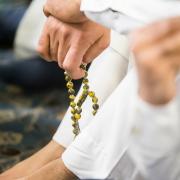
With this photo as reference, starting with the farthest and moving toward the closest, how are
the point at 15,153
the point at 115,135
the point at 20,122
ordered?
the point at 20,122 → the point at 15,153 → the point at 115,135

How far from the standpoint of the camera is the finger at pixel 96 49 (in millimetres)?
883

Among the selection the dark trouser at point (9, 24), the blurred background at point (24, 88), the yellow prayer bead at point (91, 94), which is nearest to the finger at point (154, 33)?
the yellow prayer bead at point (91, 94)

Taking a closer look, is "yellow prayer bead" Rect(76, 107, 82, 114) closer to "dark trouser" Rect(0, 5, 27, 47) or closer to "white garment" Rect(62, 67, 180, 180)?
"white garment" Rect(62, 67, 180, 180)

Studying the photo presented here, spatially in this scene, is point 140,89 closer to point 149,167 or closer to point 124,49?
point 149,167

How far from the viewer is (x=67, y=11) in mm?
812

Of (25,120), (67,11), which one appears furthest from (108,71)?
(25,120)

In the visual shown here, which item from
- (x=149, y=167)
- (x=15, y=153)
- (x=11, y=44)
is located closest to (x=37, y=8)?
(x=11, y=44)

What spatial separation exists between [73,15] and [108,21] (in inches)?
4.4

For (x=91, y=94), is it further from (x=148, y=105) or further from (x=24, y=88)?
(x=24, y=88)

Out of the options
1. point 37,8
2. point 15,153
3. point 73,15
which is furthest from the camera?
point 37,8

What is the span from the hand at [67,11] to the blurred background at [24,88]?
449mm

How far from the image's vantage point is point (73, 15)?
0.80 metres

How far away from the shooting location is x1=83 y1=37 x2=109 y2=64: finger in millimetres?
883

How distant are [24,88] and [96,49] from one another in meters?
0.89
